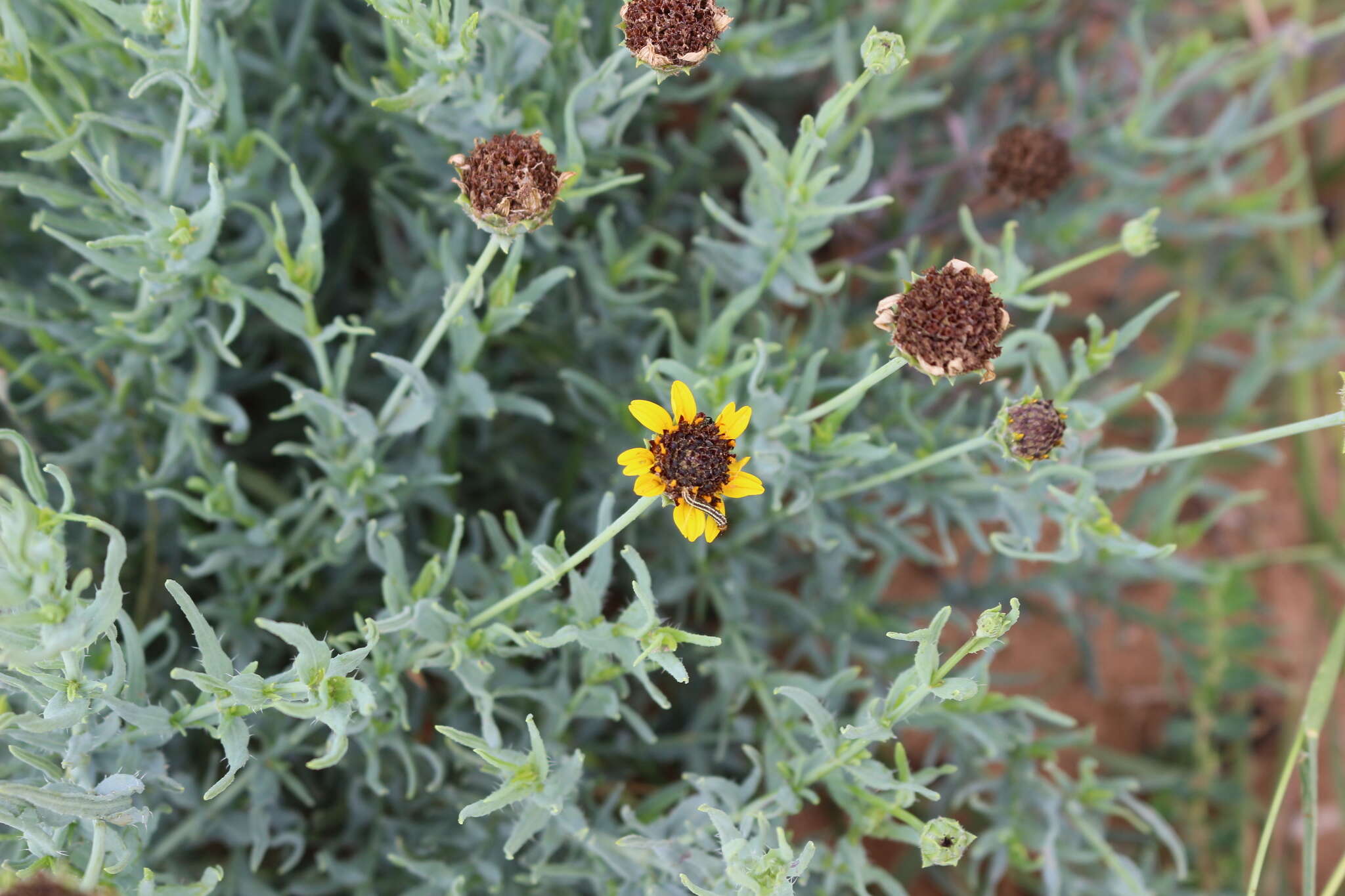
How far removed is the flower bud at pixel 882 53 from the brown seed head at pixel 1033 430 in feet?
1.28

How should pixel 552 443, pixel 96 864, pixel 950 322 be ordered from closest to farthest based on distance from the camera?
pixel 96 864 → pixel 950 322 → pixel 552 443

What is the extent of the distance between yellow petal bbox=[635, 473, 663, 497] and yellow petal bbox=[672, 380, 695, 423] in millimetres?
101

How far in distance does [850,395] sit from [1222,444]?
15.9 inches

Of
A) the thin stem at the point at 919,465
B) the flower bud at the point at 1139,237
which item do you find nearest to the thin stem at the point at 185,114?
the thin stem at the point at 919,465

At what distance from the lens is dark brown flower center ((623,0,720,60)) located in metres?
1.12

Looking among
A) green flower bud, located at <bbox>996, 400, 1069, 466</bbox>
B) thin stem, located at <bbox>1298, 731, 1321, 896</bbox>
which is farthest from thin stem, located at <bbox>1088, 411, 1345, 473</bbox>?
thin stem, located at <bbox>1298, 731, 1321, 896</bbox>

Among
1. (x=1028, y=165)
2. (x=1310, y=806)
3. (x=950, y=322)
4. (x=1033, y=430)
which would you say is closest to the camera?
(x=950, y=322)

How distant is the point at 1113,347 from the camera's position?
137 cm

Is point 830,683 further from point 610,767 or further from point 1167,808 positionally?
point 1167,808

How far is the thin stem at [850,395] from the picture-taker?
106 cm

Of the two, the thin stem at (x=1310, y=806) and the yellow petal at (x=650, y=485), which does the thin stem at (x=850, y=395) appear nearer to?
the yellow petal at (x=650, y=485)

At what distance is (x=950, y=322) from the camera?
3.61 feet

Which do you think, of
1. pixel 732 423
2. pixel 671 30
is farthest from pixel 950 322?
pixel 671 30

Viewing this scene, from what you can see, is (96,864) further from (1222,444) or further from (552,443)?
(1222,444)
